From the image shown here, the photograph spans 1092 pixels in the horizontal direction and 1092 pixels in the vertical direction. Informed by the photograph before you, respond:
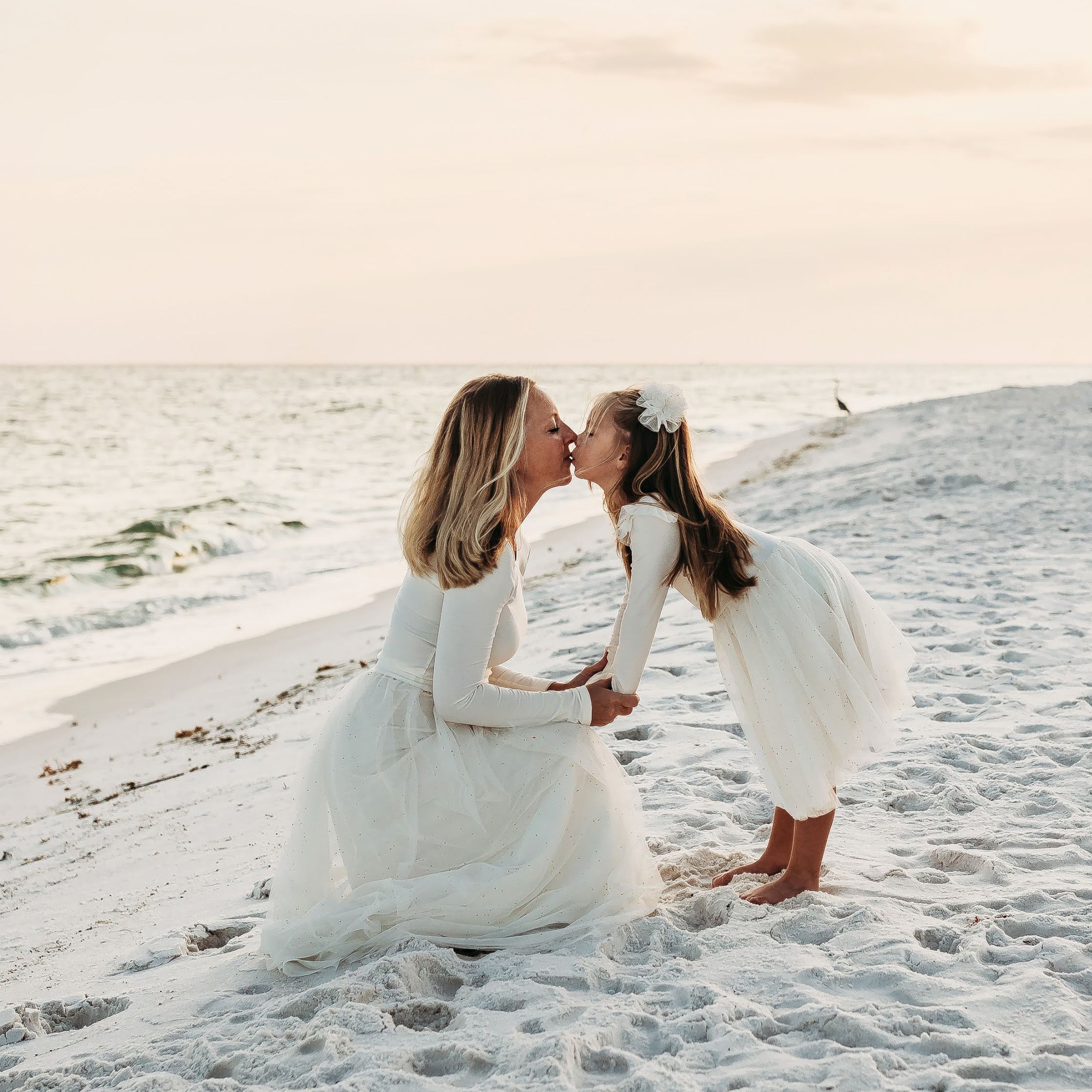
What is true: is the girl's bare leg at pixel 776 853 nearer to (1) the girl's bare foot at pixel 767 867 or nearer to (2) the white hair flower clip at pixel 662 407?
(1) the girl's bare foot at pixel 767 867

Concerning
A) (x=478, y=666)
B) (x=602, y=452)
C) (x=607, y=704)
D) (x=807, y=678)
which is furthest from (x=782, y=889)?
(x=602, y=452)

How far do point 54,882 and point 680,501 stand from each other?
3176 mm

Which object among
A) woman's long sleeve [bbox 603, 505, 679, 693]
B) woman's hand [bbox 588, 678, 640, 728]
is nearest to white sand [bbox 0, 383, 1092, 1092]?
woman's hand [bbox 588, 678, 640, 728]

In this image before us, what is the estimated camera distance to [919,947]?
2896 millimetres

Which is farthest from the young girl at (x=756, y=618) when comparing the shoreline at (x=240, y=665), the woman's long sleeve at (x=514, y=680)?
the shoreline at (x=240, y=665)

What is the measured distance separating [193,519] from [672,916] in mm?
14342

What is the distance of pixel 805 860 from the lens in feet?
11.0

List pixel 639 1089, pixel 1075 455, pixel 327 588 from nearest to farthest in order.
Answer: pixel 639 1089 < pixel 327 588 < pixel 1075 455

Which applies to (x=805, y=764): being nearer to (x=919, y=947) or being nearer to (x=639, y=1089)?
(x=919, y=947)

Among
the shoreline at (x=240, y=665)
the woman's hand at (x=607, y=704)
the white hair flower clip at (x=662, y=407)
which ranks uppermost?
the white hair flower clip at (x=662, y=407)

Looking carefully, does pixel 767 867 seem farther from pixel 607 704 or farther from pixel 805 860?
pixel 607 704

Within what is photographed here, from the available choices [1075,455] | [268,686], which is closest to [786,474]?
[1075,455]

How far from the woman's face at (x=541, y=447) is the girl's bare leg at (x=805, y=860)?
129cm

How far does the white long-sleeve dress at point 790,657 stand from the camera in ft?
10.9
